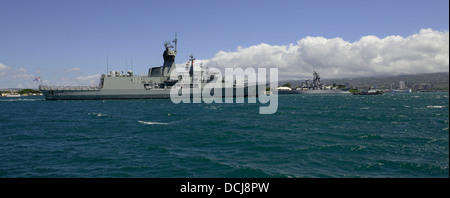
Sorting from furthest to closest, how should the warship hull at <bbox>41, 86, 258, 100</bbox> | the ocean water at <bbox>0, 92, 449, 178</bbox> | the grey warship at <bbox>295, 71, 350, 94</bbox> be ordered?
the grey warship at <bbox>295, 71, 350, 94</bbox>, the warship hull at <bbox>41, 86, 258, 100</bbox>, the ocean water at <bbox>0, 92, 449, 178</bbox>

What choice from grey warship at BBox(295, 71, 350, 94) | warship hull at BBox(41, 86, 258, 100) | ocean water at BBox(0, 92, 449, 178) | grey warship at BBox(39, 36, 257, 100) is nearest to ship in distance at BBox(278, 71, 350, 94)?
grey warship at BBox(295, 71, 350, 94)

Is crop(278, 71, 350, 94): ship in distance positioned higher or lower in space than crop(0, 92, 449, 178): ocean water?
higher

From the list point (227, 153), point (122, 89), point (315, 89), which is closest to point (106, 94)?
point (122, 89)

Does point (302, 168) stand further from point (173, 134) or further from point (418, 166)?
point (173, 134)

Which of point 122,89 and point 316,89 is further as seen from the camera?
point 316,89

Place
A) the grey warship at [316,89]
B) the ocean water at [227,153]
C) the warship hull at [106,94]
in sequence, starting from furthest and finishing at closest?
the grey warship at [316,89] < the warship hull at [106,94] < the ocean water at [227,153]

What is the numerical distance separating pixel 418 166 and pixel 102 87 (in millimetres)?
62888

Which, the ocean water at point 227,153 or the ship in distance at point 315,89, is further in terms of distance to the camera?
the ship in distance at point 315,89

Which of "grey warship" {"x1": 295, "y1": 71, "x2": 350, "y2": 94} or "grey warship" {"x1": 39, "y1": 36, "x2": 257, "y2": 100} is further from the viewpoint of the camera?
"grey warship" {"x1": 295, "y1": 71, "x2": 350, "y2": 94}

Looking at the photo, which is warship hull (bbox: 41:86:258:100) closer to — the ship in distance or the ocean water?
the ocean water

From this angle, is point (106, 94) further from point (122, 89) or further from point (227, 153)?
point (227, 153)

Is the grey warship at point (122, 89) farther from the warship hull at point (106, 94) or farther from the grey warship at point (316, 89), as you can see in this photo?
the grey warship at point (316, 89)

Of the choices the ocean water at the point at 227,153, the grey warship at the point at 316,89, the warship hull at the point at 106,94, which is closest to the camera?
the ocean water at the point at 227,153

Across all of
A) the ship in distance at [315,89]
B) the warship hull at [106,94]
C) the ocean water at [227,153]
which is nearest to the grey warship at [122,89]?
the warship hull at [106,94]
